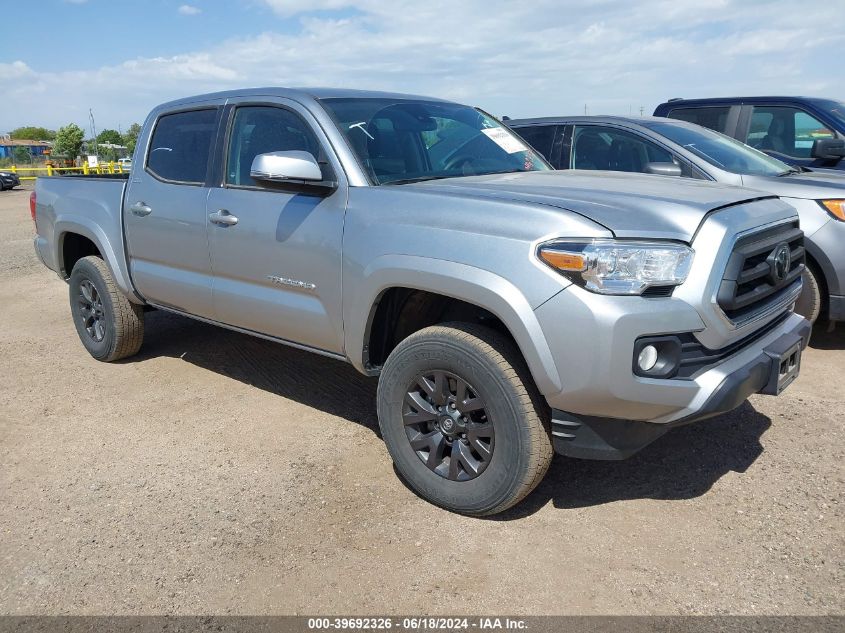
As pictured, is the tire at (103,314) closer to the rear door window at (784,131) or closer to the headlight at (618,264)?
the headlight at (618,264)

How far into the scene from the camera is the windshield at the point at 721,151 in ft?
18.0

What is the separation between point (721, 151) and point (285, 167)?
12.8 ft

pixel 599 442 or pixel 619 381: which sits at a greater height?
pixel 619 381

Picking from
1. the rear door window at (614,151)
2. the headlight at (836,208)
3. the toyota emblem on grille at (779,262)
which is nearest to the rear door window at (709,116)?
the rear door window at (614,151)

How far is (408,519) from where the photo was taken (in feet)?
10.3

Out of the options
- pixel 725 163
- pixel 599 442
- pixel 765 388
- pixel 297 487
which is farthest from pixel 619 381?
pixel 725 163

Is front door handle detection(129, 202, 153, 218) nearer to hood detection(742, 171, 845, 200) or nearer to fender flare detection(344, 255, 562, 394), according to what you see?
fender flare detection(344, 255, 562, 394)

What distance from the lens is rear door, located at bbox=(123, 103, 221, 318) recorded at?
4.19 meters

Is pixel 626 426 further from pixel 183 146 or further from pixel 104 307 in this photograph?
pixel 104 307

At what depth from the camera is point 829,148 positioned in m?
6.12

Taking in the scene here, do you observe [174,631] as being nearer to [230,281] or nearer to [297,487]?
[297,487]

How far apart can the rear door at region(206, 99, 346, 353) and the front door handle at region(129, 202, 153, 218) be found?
68cm

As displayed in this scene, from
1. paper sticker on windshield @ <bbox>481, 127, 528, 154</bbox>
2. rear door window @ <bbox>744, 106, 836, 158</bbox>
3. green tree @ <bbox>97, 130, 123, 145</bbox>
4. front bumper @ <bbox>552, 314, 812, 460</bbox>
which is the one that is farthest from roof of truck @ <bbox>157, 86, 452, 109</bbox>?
green tree @ <bbox>97, 130, 123, 145</bbox>

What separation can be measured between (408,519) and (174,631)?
1042 millimetres
